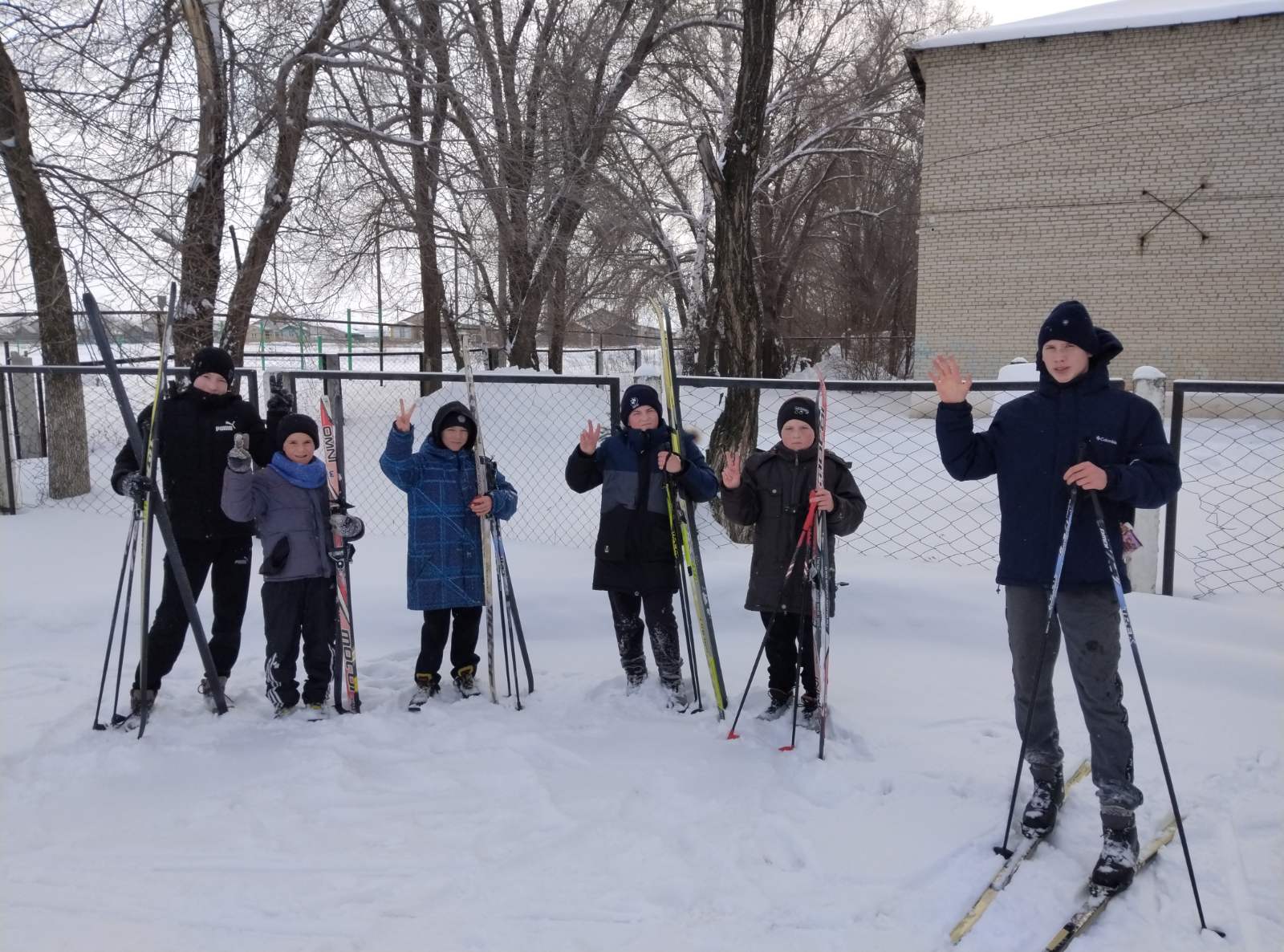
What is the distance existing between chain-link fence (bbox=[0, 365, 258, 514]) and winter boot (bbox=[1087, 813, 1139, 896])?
5601 mm

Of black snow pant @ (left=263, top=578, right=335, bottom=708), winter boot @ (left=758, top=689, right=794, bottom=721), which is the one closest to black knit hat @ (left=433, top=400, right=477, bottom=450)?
black snow pant @ (left=263, top=578, right=335, bottom=708)

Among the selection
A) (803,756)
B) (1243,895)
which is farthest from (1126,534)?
(803,756)

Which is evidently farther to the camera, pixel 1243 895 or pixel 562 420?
pixel 562 420

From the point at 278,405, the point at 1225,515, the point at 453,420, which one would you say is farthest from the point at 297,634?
the point at 1225,515

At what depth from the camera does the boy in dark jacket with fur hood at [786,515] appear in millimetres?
3857

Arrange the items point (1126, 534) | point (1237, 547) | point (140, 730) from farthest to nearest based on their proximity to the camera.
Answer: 1. point (1237, 547)
2. point (140, 730)
3. point (1126, 534)

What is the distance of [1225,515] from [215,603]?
24.6 feet

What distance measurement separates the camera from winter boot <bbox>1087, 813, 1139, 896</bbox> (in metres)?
2.68

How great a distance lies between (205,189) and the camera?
959 cm

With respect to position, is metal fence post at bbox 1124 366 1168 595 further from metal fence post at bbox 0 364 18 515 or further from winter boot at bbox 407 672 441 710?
metal fence post at bbox 0 364 18 515

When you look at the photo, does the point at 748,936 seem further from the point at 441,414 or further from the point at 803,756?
the point at 441,414

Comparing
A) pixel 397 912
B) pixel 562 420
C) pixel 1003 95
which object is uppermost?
pixel 1003 95

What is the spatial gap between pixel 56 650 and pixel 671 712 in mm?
3607

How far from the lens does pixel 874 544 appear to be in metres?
7.03
